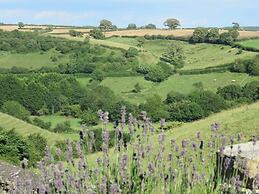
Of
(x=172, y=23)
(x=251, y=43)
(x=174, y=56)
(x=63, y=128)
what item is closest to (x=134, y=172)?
(x=63, y=128)

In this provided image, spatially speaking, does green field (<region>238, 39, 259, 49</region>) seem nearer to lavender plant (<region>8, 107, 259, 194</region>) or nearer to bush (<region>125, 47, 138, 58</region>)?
bush (<region>125, 47, 138, 58</region>)

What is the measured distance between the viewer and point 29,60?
12512 centimetres

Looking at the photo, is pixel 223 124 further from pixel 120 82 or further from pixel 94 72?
pixel 94 72

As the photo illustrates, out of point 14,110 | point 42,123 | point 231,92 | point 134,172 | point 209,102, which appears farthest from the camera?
point 14,110

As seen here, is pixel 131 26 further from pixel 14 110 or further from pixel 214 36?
pixel 14 110

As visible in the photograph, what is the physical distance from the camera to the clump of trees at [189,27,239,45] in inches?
4688

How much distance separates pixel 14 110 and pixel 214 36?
60.9 meters

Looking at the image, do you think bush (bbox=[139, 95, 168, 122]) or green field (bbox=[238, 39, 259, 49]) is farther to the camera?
green field (bbox=[238, 39, 259, 49])

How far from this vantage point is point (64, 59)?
416 feet

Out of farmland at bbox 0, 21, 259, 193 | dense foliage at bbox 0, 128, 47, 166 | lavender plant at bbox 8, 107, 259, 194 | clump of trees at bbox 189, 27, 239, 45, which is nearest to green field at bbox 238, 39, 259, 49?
farmland at bbox 0, 21, 259, 193

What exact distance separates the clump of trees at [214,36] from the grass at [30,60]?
32.6 meters

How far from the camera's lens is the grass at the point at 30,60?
12232 centimetres

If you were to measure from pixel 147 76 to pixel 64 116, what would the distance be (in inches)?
859

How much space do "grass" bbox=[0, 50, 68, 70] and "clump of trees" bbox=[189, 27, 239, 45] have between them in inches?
1284
